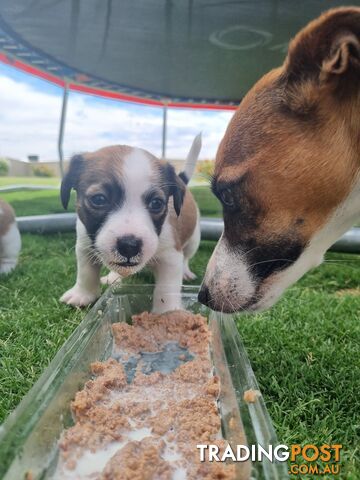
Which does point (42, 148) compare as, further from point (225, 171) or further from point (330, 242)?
point (330, 242)

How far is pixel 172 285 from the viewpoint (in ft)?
7.39

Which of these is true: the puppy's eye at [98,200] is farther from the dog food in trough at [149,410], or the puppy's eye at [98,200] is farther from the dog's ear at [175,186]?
the dog food in trough at [149,410]

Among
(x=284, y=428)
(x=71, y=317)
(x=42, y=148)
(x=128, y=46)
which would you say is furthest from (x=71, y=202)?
(x=284, y=428)

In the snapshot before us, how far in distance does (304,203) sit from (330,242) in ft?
0.84

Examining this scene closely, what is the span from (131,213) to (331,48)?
3.32ft

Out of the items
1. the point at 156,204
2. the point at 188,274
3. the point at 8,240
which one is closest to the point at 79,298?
the point at 188,274

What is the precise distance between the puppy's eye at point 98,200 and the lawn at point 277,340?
0.38m

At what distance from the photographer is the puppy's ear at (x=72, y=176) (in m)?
2.13

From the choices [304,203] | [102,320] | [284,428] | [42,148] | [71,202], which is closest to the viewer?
[304,203]

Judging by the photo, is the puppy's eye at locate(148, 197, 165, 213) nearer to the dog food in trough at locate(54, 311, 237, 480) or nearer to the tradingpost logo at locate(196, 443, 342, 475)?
the dog food in trough at locate(54, 311, 237, 480)

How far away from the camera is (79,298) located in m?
2.47

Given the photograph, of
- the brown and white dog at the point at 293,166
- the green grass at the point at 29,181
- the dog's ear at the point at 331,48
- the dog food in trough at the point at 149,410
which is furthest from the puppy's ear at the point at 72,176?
the dog's ear at the point at 331,48

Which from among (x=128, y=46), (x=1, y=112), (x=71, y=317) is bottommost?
(x=71, y=317)

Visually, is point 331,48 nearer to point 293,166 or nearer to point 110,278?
point 293,166
